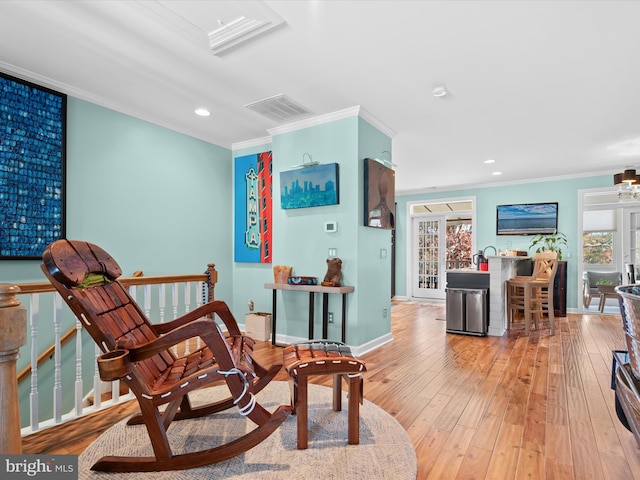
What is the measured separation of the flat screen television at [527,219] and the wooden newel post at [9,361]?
810 centimetres

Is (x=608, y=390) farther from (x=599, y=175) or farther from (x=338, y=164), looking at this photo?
(x=599, y=175)

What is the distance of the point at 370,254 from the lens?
414 cm

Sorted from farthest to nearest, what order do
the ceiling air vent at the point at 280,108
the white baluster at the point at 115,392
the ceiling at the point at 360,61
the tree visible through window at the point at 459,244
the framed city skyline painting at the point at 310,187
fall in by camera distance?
the tree visible through window at the point at 459,244, the framed city skyline painting at the point at 310,187, the ceiling air vent at the point at 280,108, the white baluster at the point at 115,392, the ceiling at the point at 360,61

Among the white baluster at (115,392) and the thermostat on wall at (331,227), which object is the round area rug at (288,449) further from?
the thermostat on wall at (331,227)

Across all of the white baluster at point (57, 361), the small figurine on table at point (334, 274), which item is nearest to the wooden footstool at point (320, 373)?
the white baluster at point (57, 361)

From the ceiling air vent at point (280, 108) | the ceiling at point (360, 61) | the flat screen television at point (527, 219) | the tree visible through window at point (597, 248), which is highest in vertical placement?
the ceiling at point (360, 61)

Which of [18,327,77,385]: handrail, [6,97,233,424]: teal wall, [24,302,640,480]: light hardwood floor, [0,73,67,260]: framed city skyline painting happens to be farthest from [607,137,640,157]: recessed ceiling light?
[18,327,77,385]: handrail

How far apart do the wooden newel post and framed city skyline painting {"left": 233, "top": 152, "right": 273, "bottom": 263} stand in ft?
13.4

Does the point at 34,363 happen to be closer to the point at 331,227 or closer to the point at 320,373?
the point at 320,373

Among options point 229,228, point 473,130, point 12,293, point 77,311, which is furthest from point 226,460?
point 473,130

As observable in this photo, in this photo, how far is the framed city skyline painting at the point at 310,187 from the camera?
4012mm

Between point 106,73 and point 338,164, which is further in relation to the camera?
point 338,164

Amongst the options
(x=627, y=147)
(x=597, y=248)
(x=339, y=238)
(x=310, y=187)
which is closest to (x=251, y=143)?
(x=310, y=187)

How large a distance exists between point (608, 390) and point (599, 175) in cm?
539
